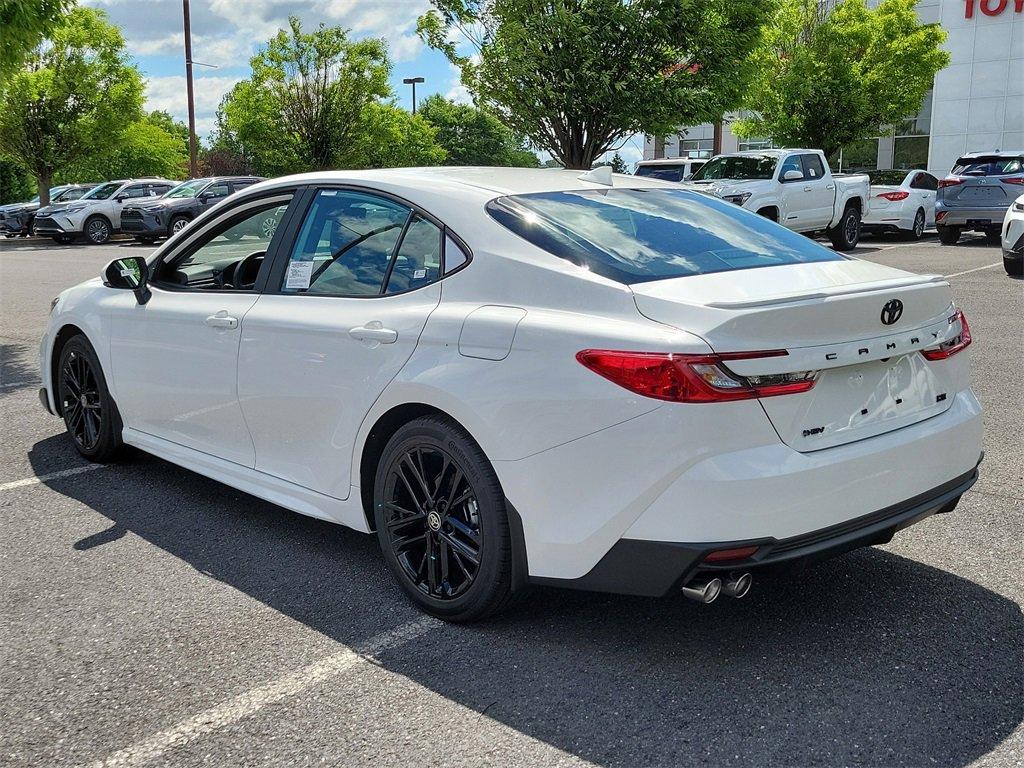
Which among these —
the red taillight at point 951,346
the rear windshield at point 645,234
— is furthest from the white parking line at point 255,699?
the red taillight at point 951,346

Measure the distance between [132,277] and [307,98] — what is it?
3099 centimetres

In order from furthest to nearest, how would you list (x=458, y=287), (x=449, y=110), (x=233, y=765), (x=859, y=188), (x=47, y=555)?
1. (x=449, y=110)
2. (x=859, y=188)
3. (x=47, y=555)
4. (x=458, y=287)
5. (x=233, y=765)

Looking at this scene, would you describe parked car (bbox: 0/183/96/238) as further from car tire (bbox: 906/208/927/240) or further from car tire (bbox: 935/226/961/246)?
car tire (bbox: 935/226/961/246)

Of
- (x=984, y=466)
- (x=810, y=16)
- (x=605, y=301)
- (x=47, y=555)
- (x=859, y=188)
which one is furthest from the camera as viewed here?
(x=810, y=16)

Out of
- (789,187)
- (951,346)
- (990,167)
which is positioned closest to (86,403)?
(951,346)

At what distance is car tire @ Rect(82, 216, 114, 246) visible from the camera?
28500 mm

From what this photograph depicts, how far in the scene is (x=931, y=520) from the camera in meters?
4.47

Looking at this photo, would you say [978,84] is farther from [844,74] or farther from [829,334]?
[829,334]

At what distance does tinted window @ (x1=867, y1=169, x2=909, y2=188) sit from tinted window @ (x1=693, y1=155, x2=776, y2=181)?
7591mm

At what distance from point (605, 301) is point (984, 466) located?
3140 millimetres

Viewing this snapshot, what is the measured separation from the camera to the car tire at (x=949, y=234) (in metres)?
21.0

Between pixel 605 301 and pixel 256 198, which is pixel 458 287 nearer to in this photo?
pixel 605 301

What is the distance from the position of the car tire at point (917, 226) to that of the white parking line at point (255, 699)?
2206cm

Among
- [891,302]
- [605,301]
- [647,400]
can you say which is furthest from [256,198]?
[891,302]
